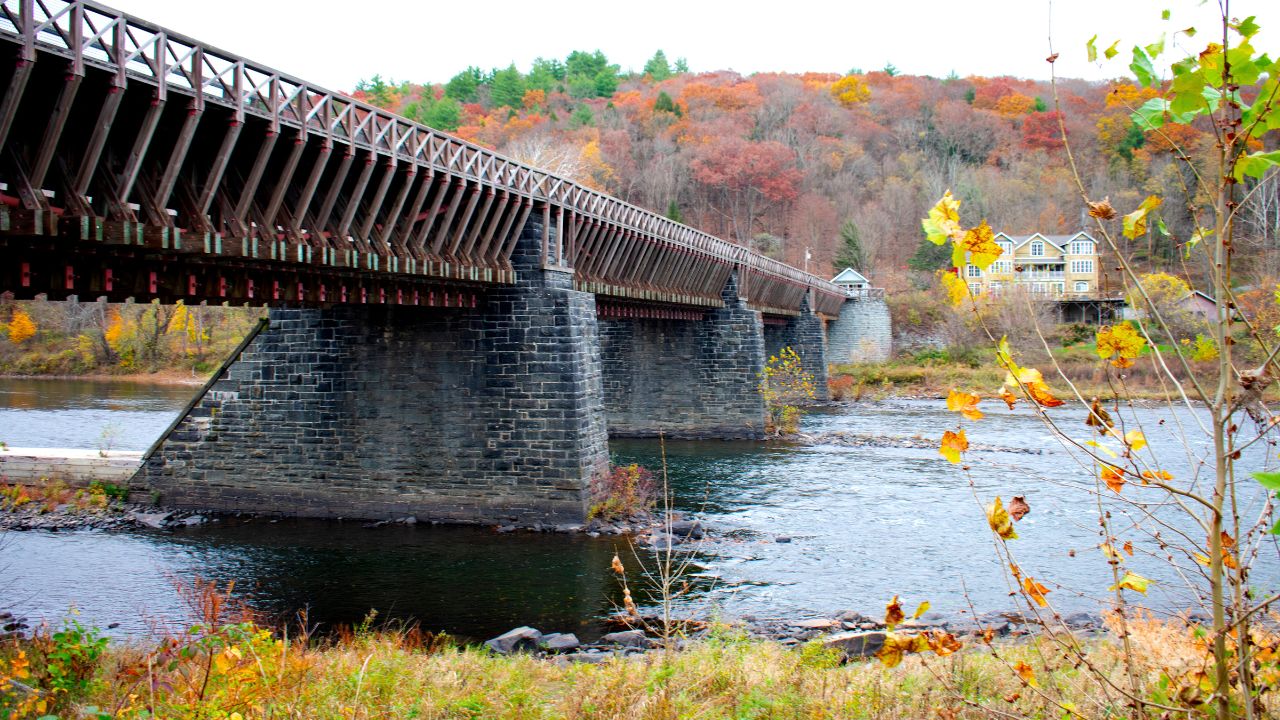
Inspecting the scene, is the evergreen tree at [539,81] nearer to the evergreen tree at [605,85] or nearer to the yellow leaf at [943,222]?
the evergreen tree at [605,85]

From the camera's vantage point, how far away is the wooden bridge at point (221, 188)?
33.7 ft

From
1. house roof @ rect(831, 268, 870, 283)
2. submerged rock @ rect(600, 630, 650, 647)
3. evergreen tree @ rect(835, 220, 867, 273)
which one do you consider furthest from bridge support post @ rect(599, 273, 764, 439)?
evergreen tree @ rect(835, 220, 867, 273)

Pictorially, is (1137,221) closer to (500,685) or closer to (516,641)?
(500,685)

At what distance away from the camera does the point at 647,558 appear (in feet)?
56.3

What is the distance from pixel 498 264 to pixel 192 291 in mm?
6783

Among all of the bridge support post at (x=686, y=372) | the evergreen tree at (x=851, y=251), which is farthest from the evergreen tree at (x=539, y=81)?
the bridge support post at (x=686, y=372)

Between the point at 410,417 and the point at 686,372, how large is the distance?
1812 centimetres

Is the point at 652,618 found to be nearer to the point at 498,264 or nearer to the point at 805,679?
the point at 805,679

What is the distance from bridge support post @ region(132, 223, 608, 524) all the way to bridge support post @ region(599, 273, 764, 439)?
15.4m

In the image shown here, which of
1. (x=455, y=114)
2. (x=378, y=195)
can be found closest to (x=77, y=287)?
(x=378, y=195)

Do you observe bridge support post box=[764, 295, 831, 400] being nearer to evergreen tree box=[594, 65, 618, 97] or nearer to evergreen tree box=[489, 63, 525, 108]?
evergreen tree box=[489, 63, 525, 108]

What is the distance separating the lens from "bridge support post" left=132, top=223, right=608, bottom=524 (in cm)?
1939

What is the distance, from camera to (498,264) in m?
19.4

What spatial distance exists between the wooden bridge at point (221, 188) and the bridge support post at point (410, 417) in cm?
131
